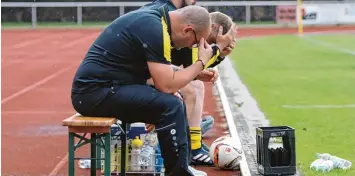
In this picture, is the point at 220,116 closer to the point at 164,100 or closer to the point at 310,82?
the point at 310,82

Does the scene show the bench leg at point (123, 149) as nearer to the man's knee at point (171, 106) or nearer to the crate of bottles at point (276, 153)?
the man's knee at point (171, 106)

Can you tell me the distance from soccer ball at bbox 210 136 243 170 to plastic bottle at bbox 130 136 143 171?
31.6 inches

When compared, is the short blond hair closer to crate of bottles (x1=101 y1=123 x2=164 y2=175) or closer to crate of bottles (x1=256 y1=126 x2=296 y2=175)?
crate of bottles (x1=256 y1=126 x2=296 y2=175)

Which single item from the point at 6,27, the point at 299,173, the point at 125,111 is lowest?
the point at 6,27

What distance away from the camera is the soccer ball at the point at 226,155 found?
7641 millimetres

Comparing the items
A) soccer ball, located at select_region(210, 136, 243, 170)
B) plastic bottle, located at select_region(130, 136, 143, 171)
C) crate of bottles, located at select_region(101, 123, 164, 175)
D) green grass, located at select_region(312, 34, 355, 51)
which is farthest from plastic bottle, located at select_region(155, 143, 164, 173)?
green grass, located at select_region(312, 34, 355, 51)

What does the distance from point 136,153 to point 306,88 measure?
8.60 meters

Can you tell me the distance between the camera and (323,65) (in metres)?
20.7

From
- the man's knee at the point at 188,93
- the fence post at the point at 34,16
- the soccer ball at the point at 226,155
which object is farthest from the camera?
the fence post at the point at 34,16

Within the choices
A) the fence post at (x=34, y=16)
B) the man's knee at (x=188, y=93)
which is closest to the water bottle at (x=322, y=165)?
the man's knee at (x=188, y=93)

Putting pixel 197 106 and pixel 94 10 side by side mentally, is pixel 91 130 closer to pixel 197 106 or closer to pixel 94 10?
pixel 197 106

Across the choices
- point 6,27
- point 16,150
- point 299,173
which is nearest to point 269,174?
point 299,173

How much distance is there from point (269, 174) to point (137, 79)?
1.65 meters

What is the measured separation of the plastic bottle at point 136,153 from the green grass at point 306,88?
1501 mm
